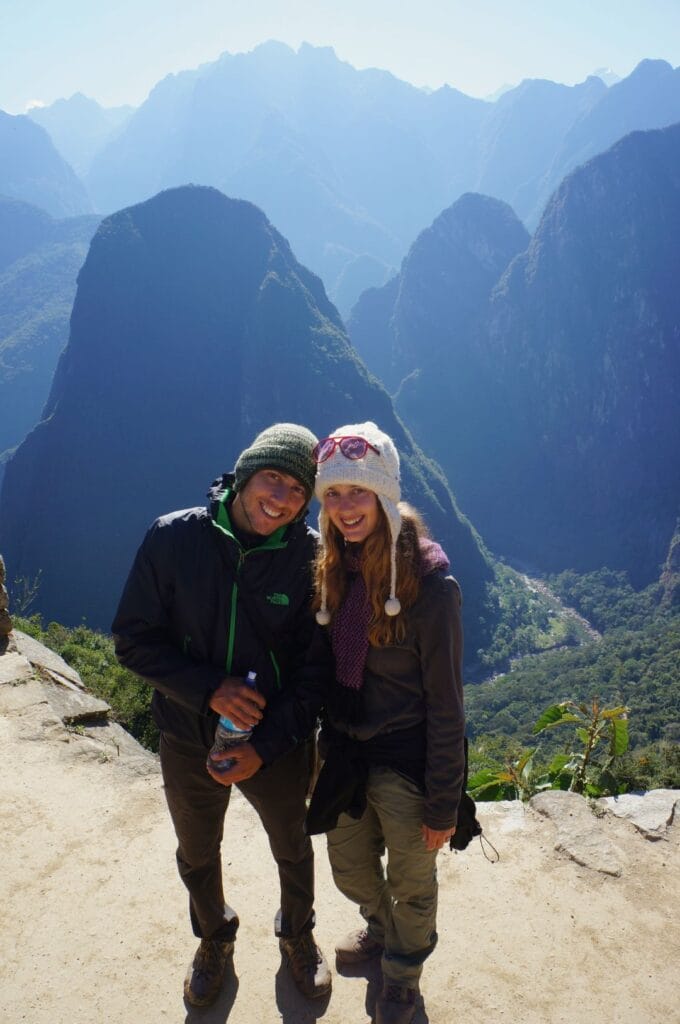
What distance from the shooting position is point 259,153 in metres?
144

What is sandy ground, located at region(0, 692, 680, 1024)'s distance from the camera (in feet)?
7.55

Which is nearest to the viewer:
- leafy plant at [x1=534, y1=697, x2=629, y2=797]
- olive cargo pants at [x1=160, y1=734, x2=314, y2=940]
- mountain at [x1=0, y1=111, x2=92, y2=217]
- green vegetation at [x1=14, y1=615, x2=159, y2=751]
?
olive cargo pants at [x1=160, y1=734, x2=314, y2=940]

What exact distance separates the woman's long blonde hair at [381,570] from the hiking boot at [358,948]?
1.40 m

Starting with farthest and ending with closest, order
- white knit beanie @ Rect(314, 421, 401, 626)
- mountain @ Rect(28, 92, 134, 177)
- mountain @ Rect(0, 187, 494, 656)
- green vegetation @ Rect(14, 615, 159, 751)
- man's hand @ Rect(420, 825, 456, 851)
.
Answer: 1. mountain @ Rect(28, 92, 134, 177)
2. mountain @ Rect(0, 187, 494, 656)
3. green vegetation @ Rect(14, 615, 159, 751)
4. man's hand @ Rect(420, 825, 456, 851)
5. white knit beanie @ Rect(314, 421, 401, 626)

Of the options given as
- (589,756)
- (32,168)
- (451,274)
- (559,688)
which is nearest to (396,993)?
(589,756)

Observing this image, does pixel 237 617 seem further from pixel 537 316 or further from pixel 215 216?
pixel 537 316

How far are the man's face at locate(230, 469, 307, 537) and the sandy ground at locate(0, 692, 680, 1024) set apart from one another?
185cm

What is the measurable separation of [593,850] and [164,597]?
2.55 metres

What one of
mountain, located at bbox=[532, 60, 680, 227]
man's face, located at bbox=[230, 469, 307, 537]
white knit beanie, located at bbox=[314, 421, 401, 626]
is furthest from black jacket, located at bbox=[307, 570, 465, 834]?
mountain, located at bbox=[532, 60, 680, 227]

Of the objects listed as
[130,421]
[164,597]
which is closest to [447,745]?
[164,597]

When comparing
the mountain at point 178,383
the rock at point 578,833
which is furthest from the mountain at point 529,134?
the rock at point 578,833

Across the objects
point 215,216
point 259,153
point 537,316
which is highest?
point 259,153

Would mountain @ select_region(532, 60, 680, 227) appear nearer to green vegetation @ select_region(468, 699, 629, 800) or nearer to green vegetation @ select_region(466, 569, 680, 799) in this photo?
green vegetation @ select_region(466, 569, 680, 799)

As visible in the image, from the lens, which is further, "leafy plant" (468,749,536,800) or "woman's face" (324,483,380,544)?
"leafy plant" (468,749,536,800)
